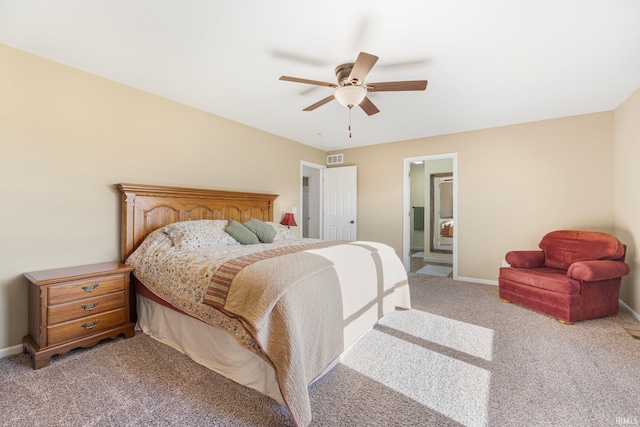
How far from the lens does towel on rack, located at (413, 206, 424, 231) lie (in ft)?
25.9

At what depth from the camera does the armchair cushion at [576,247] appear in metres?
3.03

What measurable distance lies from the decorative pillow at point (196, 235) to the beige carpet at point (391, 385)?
907mm

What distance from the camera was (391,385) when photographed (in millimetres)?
1848

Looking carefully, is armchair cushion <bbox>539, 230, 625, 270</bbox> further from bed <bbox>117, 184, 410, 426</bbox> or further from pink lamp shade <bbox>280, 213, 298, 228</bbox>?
pink lamp shade <bbox>280, 213, 298, 228</bbox>

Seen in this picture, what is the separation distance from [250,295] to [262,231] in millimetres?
1736

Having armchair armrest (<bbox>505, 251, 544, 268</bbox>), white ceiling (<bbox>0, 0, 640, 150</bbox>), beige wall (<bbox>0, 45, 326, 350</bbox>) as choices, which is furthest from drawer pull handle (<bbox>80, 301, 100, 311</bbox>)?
armchair armrest (<bbox>505, 251, 544, 268</bbox>)

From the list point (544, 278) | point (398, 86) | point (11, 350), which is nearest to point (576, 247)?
point (544, 278)

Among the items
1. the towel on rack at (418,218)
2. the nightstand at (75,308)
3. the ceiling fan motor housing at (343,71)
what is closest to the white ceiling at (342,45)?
the ceiling fan motor housing at (343,71)

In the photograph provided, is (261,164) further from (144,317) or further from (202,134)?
(144,317)

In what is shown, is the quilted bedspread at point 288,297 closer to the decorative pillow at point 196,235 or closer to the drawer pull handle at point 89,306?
the decorative pillow at point 196,235

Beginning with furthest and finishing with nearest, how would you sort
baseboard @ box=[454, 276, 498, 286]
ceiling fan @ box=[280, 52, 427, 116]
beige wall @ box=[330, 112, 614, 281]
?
baseboard @ box=[454, 276, 498, 286]
beige wall @ box=[330, 112, 614, 281]
ceiling fan @ box=[280, 52, 427, 116]

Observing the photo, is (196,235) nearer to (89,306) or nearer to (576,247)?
(89,306)

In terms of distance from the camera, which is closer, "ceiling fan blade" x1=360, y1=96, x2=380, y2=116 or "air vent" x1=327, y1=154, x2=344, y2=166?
"ceiling fan blade" x1=360, y1=96, x2=380, y2=116

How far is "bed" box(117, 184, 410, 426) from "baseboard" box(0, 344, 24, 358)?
0.82 metres
